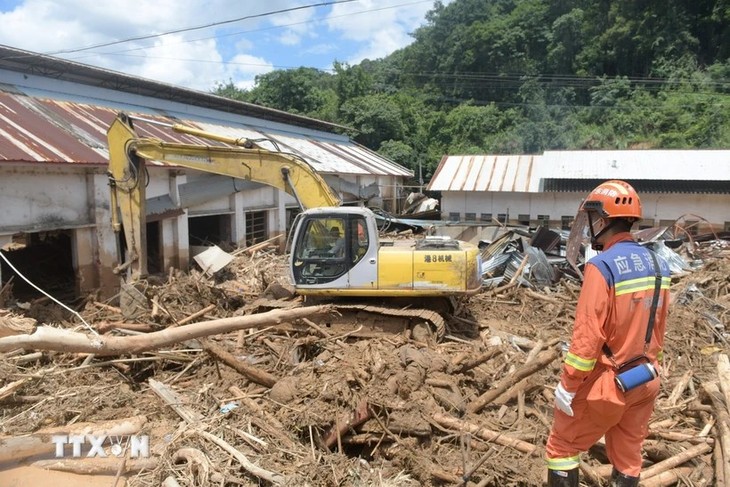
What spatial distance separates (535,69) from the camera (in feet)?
140

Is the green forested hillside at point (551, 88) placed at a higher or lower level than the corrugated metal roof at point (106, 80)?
higher

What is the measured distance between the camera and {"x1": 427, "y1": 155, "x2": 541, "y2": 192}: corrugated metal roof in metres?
20.1

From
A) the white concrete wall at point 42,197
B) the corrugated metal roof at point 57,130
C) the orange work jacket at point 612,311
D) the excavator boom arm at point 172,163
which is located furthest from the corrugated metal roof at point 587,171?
the orange work jacket at point 612,311

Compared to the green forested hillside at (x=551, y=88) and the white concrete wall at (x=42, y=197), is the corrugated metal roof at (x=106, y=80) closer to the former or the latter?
the white concrete wall at (x=42, y=197)

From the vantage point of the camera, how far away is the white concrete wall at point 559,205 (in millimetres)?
17875

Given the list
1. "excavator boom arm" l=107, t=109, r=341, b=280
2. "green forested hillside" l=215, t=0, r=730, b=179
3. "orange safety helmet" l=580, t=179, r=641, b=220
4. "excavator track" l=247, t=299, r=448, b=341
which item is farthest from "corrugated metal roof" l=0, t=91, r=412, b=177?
"green forested hillside" l=215, t=0, r=730, b=179

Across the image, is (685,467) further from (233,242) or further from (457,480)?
(233,242)

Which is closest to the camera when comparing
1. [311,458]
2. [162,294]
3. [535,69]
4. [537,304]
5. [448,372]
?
[311,458]

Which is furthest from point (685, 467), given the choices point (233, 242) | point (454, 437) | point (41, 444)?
point (233, 242)

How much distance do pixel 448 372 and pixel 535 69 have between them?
141 feet

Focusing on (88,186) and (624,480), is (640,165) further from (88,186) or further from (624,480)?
(88,186)

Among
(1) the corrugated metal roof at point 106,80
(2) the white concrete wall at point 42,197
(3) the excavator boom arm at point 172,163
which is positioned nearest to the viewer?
(3) the excavator boom arm at point 172,163

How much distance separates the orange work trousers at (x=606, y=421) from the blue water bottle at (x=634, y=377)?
48mm

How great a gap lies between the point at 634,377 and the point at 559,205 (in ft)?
57.6
